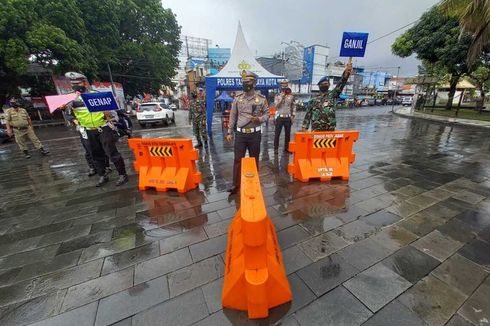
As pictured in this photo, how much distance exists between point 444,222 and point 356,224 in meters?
1.12

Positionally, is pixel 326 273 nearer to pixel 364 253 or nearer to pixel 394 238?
pixel 364 253

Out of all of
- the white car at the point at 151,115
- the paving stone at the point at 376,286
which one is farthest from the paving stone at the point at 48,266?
the white car at the point at 151,115

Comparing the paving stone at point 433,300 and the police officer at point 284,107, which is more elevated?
the police officer at point 284,107

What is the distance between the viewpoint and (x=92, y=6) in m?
15.1

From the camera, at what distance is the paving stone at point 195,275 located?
194 centimetres

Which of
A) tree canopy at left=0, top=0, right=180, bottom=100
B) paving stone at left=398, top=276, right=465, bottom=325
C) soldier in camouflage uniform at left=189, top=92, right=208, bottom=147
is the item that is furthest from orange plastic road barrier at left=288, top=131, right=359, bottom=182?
tree canopy at left=0, top=0, right=180, bottom=100

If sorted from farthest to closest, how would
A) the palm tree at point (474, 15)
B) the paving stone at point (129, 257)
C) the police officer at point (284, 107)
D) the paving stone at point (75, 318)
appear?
the palm tree at point (474, 15) < the police officer at point (284, 107) < the paving stone at point (129, 257) < the paving stone at point (75, 318)

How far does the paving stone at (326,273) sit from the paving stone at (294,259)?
6cm

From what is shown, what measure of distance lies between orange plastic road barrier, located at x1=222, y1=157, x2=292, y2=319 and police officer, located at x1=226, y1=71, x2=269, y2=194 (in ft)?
6.14

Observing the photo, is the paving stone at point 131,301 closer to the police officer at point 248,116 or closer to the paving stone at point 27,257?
the paving stone at point 27,257

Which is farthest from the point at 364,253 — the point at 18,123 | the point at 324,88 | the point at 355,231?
the point at 18,123

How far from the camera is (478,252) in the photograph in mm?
2271

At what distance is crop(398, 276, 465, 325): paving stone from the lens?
1.62 m

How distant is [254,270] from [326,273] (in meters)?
0.87
